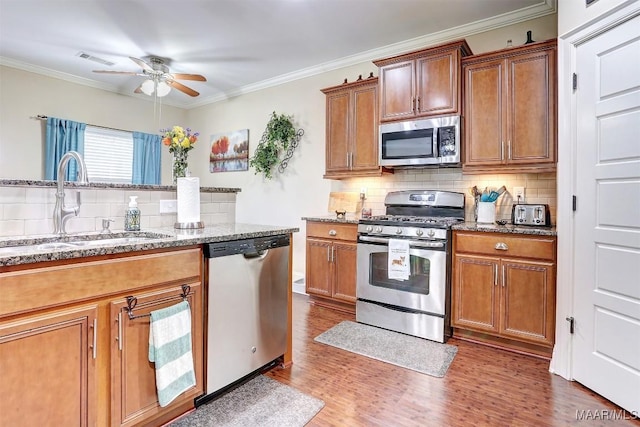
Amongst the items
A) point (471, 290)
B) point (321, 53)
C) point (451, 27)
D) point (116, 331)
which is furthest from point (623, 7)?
point (116, 331)

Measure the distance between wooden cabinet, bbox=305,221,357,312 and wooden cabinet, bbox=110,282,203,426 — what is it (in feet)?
6.56

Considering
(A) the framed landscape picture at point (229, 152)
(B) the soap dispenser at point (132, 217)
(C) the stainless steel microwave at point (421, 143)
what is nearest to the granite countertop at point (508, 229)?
(C) the stainless steel microwave at point (421, 143)

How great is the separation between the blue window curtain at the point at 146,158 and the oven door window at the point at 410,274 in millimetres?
4148

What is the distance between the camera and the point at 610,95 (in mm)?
1960

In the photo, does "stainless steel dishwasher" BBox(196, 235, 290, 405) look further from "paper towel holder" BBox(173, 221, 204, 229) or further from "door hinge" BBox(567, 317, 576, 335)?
"door hinge" BBox(567, 317, 576, 335)

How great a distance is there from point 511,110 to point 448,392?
2206 mm

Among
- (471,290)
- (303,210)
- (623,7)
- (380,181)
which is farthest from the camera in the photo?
(303,210)

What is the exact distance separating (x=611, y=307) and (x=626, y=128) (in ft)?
3.37

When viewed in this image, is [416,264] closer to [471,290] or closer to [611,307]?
[471,290]

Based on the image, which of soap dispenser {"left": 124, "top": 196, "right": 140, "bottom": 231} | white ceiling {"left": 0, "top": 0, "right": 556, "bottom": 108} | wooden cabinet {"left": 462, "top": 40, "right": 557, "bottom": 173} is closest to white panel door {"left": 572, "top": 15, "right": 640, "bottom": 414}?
wooden cabinet {"left": 462, "top": 40, "right": 557, "bottom": 173}

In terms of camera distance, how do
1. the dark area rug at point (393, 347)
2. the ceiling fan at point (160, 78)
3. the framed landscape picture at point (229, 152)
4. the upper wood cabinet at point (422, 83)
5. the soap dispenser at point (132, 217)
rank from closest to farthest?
the soap dispenser at point (132, 217)
the dark area rug at point (393, 347)
the upper wood cabinet at point (422, 83)
the ceiling fan at point (160, 78)
the framed landscape picture at point (229, 152)

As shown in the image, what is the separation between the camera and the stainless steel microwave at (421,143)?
297cm

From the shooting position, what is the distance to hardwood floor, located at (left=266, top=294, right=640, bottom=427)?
5.85 feet

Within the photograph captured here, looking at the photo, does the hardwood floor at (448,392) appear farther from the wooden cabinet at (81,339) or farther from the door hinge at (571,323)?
the wooden cabinet at (81,339)
